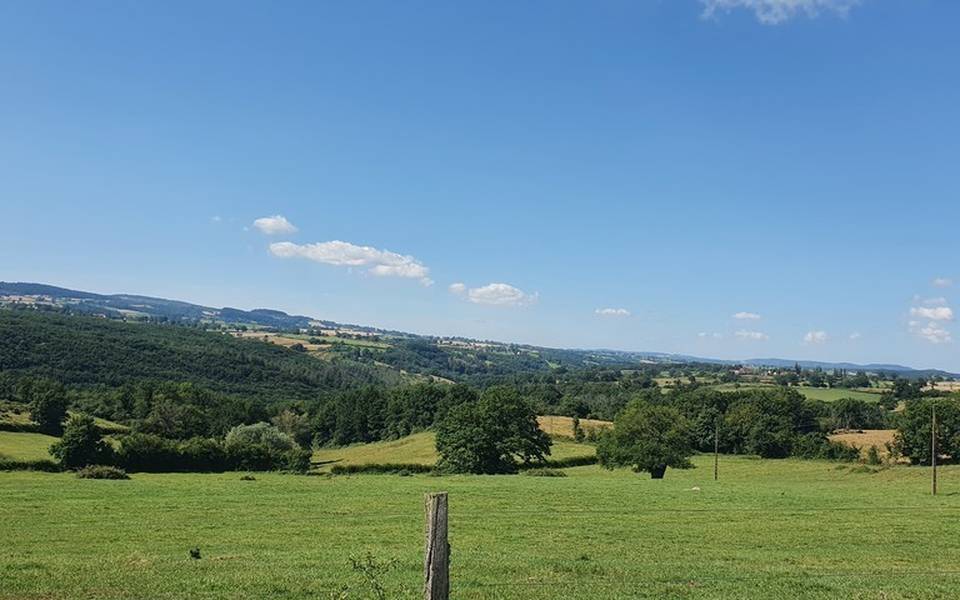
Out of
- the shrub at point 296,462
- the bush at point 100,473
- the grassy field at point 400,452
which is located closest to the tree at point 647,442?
the grassy field at point 400,452

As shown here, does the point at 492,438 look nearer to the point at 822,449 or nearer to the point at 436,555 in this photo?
the point at 822,449

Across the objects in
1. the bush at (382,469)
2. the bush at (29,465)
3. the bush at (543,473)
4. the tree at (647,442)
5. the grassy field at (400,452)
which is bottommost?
the grassy field at (400,452)

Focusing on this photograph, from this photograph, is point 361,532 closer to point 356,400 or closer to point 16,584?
point 16,584

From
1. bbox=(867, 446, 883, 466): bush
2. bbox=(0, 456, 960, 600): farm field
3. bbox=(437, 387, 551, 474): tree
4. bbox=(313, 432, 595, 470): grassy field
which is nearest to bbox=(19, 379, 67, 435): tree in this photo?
bbox=(313, 432, 595, 470): grassy field

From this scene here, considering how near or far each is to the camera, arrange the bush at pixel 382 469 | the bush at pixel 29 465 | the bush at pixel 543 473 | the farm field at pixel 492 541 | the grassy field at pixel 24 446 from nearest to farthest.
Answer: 1. the farm field at pixel 492 541
2. the bush at pixel 29 465
3. the grassy field at pixel 24 446
4. the bush at pixel 543 473
5. the bush at pixel 382 469

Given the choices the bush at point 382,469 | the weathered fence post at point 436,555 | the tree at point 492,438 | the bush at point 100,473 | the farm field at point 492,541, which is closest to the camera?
the weathered fence post at point 436,555

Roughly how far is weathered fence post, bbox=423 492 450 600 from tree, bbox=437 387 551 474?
7459cm

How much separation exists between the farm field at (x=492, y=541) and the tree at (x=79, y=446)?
16.0 m

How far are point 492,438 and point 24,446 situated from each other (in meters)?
56.7

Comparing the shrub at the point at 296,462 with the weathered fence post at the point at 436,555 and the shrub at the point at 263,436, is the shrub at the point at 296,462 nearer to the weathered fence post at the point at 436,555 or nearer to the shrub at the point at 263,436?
the shrub at the point at 263,436

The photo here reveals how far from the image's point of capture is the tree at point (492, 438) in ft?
265

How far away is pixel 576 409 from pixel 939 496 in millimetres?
107698

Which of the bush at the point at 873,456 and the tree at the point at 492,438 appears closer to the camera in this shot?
the tree at the point at 492,438

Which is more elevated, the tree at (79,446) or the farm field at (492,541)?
the farm field at (492,541)
